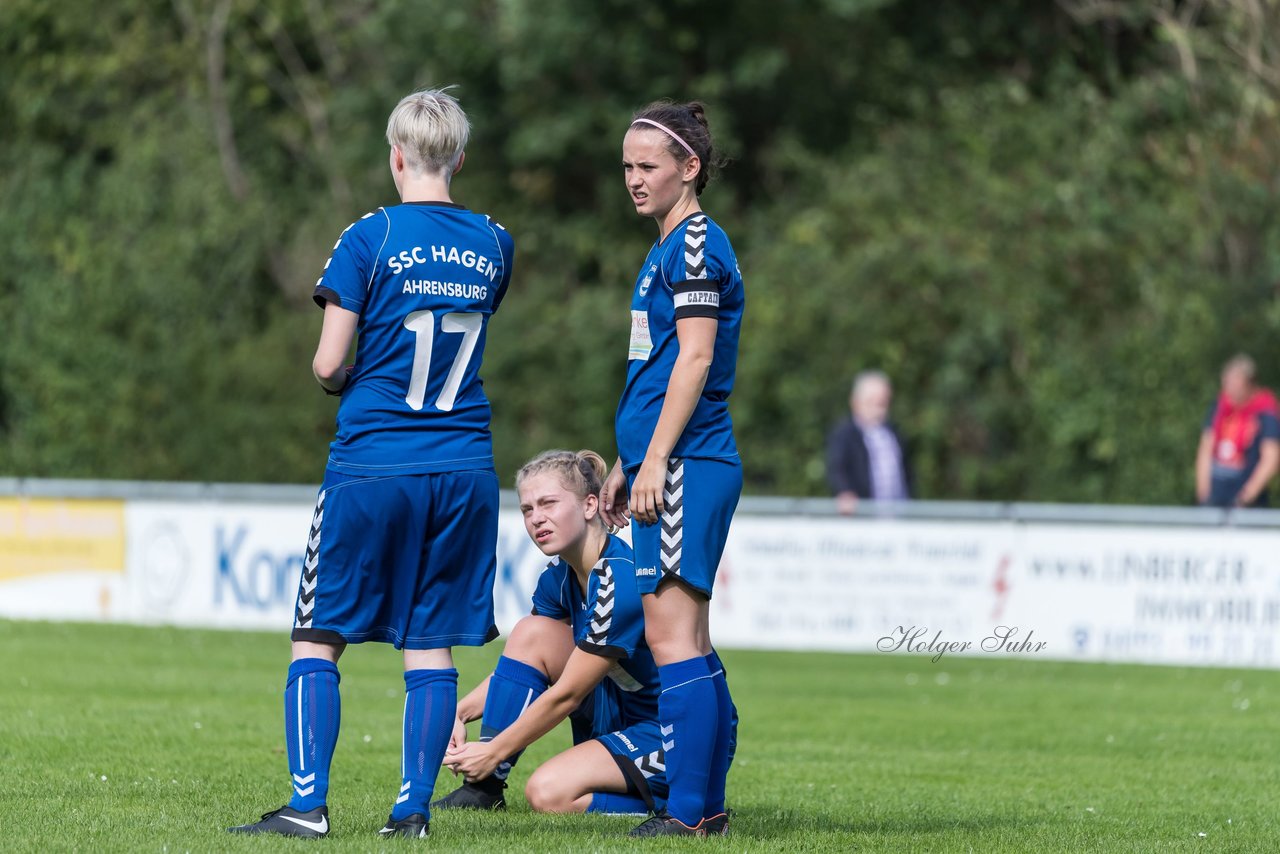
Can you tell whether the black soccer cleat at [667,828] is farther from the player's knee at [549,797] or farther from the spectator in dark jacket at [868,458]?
the spectator in dark jacket at [868,458]

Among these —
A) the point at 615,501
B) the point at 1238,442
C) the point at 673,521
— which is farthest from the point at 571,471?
the point at 1238,442

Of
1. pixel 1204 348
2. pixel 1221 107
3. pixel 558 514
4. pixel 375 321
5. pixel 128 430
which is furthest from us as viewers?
pixel 128 430

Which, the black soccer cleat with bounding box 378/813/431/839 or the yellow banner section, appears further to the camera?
the yellow banner section

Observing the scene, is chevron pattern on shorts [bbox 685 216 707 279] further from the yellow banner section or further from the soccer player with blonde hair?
the yellow banner section

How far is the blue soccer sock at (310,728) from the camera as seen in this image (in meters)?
5.24

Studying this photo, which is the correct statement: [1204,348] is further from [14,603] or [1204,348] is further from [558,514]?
[558,514]

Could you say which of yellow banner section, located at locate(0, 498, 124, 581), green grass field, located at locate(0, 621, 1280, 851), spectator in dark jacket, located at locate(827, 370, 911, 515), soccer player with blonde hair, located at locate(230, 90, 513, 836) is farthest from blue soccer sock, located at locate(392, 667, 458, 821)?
yellow banner section, located at locate(0, 498, 124, 581)

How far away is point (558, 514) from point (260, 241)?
2126 cm

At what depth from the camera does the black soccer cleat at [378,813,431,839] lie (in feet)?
17.4

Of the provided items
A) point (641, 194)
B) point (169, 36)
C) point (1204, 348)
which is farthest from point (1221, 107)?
point (641, 194)

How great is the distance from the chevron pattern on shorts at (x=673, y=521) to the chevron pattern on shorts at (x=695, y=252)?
58 cm

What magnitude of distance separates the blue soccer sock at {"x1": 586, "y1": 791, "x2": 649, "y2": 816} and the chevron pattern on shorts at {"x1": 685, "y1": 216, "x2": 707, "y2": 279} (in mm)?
1809

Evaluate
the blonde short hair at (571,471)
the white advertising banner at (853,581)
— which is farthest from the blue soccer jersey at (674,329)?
the white advertising banner at (853,581)

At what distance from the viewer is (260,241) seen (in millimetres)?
26391
